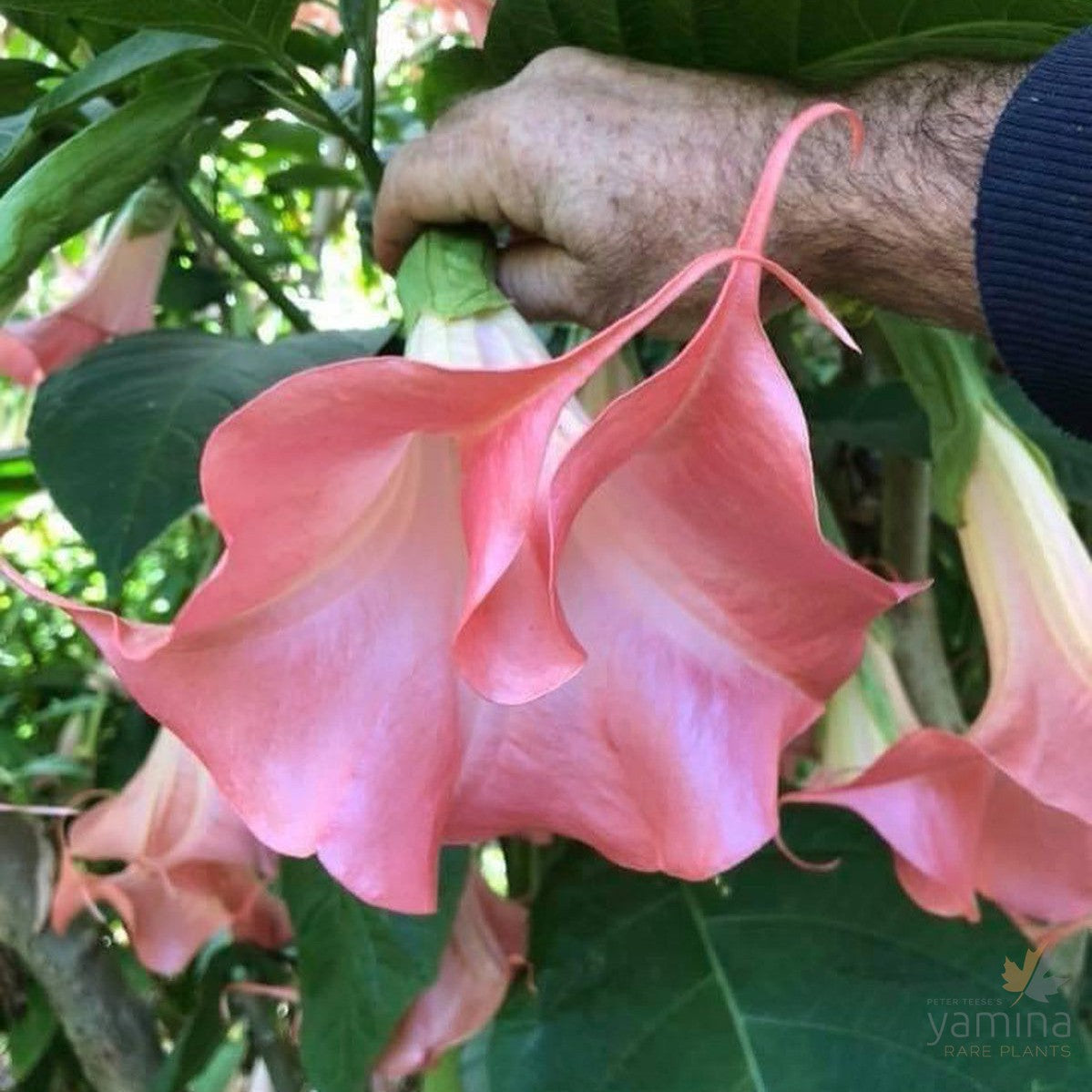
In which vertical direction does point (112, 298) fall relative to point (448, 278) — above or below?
below

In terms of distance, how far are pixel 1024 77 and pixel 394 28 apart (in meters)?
0.94

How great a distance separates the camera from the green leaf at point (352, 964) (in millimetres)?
538

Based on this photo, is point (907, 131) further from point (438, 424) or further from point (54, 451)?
point (54, 451)

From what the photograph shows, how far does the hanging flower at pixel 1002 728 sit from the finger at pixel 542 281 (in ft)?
0.51

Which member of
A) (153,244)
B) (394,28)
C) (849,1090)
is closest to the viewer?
(849,1090)

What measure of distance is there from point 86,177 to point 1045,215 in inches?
10.8

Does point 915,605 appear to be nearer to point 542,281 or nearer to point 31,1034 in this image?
point 542,281

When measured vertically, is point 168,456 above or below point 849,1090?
above

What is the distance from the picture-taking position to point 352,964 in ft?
1.80

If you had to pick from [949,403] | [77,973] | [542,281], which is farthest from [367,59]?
[77,973]

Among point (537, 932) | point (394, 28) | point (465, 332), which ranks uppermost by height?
point (465, 332)

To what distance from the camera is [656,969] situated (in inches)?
22.0

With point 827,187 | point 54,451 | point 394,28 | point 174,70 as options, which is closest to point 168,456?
point 54,451

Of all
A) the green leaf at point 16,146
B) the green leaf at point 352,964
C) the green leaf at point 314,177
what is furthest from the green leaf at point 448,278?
the green leaf at point 314,177
